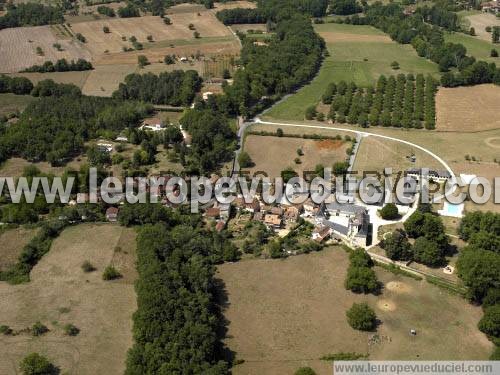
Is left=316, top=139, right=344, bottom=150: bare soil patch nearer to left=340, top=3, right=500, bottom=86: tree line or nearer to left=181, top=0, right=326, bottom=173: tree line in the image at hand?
left=181, top=0, right=326, bottom=173: tree line

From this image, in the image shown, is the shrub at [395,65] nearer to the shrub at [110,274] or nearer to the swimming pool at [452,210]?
the swimming pool at [452,210]

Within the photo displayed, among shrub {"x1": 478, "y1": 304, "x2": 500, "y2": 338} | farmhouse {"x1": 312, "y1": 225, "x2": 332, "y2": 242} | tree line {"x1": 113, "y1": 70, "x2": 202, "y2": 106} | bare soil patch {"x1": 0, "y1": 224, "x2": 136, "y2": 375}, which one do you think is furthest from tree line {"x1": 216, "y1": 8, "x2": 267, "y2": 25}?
shrub {"x1": 478, "y1": 304, "x2": 500, "y2": 338}

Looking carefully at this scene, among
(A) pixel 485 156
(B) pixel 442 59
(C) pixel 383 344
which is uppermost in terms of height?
(B) pixel 442 59

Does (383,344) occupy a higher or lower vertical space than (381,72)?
lower

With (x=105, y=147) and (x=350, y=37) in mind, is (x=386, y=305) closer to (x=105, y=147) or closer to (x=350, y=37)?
(x=105, y=147)

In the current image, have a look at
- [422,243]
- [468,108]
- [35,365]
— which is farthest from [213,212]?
[468,108]

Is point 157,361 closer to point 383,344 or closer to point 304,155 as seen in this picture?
point 383,344

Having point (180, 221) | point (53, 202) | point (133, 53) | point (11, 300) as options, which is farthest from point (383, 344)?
point (133, 53)
